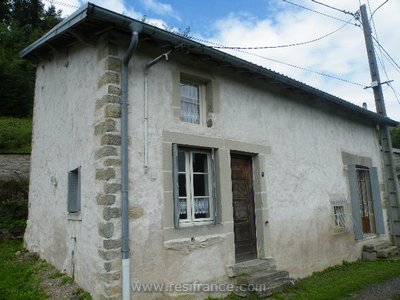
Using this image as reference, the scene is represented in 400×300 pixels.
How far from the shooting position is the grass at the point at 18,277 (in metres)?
5.26

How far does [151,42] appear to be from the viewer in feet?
18.0

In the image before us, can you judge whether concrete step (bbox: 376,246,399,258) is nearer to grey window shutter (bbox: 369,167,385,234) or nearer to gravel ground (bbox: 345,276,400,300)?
grey window shutter (bbox: 369,167,385,234)

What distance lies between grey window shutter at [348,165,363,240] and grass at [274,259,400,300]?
765mm

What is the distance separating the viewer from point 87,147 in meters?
5.30

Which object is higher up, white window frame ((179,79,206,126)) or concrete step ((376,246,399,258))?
white window frame ((179,79,206,126))

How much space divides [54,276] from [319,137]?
649cm

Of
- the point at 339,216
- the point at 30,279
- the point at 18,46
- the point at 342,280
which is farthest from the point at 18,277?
the point at 18,46

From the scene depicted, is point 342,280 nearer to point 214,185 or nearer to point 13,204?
point 214,185

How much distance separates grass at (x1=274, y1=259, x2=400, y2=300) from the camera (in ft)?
19.7

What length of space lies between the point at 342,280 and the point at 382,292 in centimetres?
85

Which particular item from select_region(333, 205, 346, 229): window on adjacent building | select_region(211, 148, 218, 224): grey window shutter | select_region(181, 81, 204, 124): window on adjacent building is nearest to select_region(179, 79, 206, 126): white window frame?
select_region(181, 81, 204, 124): window on adjacent building

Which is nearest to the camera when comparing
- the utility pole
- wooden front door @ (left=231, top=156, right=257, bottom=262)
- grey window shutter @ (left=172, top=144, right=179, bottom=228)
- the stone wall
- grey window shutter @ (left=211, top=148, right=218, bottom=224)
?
grey window shutter @ (left=172, top=144, right=179, bottom=228)

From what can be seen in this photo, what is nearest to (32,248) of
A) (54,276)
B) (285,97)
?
(54,276)

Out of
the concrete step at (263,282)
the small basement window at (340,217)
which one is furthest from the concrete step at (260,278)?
the small basement window at (340,217)
